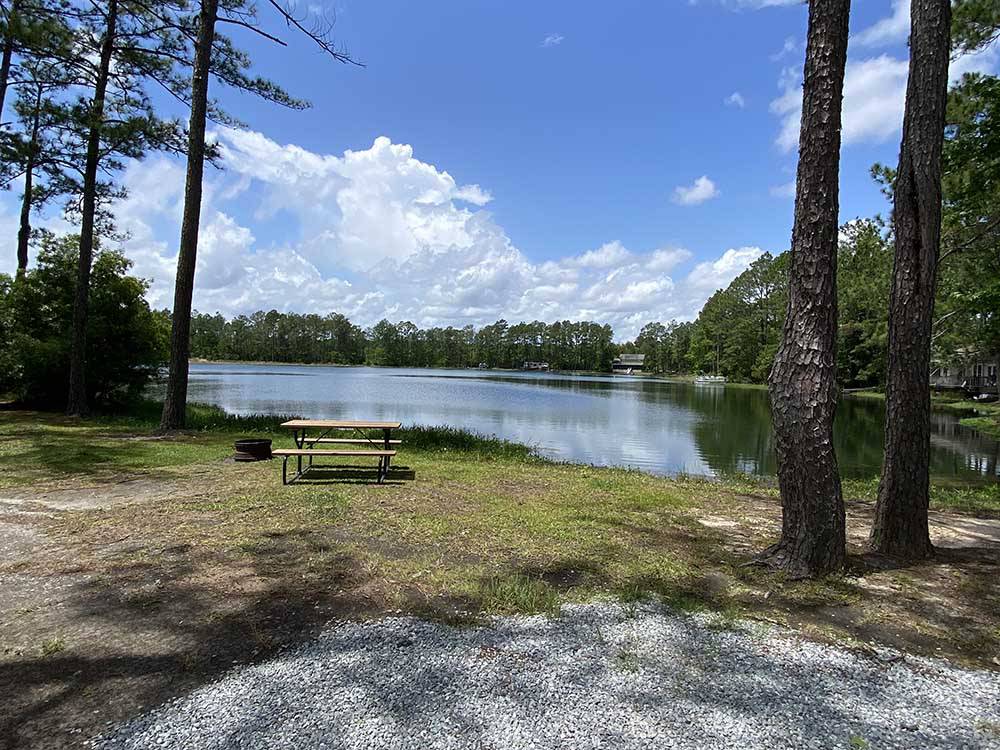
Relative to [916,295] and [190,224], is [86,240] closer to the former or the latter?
[190,224]

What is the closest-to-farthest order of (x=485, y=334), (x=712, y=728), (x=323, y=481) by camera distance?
(x=712, y=728), (x=323, y=481), (x=485, y=334)

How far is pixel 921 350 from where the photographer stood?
422cm

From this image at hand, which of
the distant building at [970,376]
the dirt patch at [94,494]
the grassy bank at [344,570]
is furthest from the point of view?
the distant building at [970,376]

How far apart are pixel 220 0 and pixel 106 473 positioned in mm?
8944

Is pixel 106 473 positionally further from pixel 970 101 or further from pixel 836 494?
pixel 970 101

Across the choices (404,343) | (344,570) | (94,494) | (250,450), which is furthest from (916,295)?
(404,343)

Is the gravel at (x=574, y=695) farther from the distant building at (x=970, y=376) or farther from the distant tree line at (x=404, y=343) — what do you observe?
the distant tree line at (x=404, y=343)

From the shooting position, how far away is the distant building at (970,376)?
38.7 metres

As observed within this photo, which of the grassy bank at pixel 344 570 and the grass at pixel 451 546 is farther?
the grass at pixel 451 546

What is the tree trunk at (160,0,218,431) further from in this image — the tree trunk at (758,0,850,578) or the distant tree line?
the distant tree line

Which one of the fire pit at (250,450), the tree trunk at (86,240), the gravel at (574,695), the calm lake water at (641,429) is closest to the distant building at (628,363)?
the calm lake water at (641,429)

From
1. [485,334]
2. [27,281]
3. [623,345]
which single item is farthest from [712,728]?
[623,345]

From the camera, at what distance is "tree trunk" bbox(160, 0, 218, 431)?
1041 cm

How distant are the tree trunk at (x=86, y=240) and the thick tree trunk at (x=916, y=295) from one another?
14.4 meters
